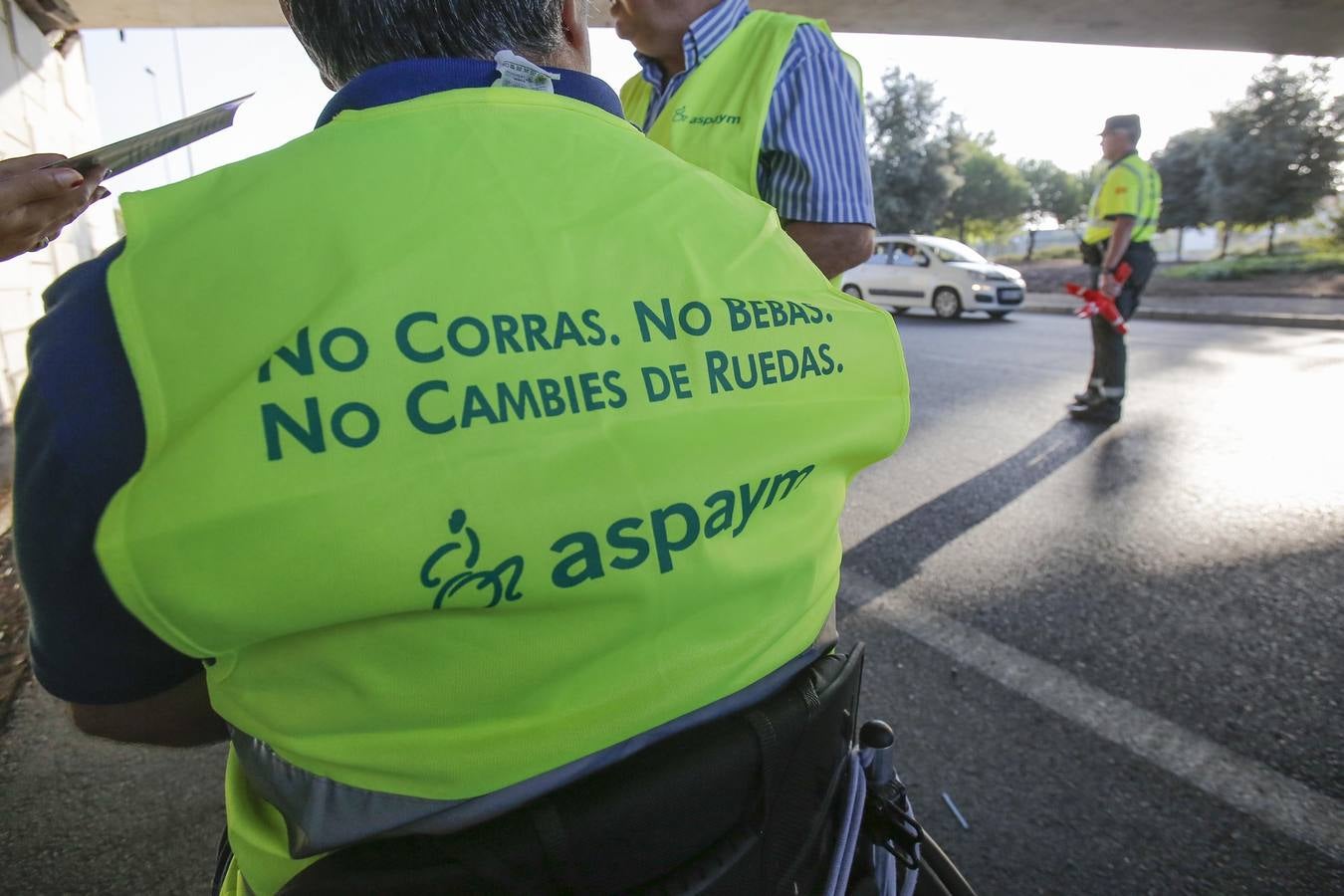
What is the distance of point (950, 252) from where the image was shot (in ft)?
45.5

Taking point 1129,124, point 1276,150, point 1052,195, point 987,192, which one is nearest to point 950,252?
point 1129,124

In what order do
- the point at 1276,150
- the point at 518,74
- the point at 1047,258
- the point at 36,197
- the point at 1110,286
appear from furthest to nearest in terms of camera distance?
the point at 1047,258, the point at 1276,150, the point at 1110,286, the point at 36,197, the point at 518,74

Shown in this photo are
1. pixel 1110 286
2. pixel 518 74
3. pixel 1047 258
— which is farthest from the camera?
pixel 1047 258

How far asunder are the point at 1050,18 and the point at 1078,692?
9.37 meters

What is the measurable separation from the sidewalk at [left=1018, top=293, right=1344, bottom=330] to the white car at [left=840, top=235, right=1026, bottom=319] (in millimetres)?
2179

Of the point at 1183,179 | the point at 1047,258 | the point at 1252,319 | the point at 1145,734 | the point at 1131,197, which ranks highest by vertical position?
the point at 1131,197

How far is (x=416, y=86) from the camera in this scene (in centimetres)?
85

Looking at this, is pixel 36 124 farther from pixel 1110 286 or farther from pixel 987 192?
pixel 987 192

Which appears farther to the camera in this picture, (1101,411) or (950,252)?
(950,252)

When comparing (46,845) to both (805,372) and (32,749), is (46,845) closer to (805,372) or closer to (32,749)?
(32,749)

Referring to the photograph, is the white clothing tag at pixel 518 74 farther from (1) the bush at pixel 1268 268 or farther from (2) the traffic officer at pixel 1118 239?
(1) the bush at pixel 1268 268

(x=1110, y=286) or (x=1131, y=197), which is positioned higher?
(x=1131, y=197)

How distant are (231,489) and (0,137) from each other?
249 inches

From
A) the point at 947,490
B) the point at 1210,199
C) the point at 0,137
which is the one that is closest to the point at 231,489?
the point at 947,490
